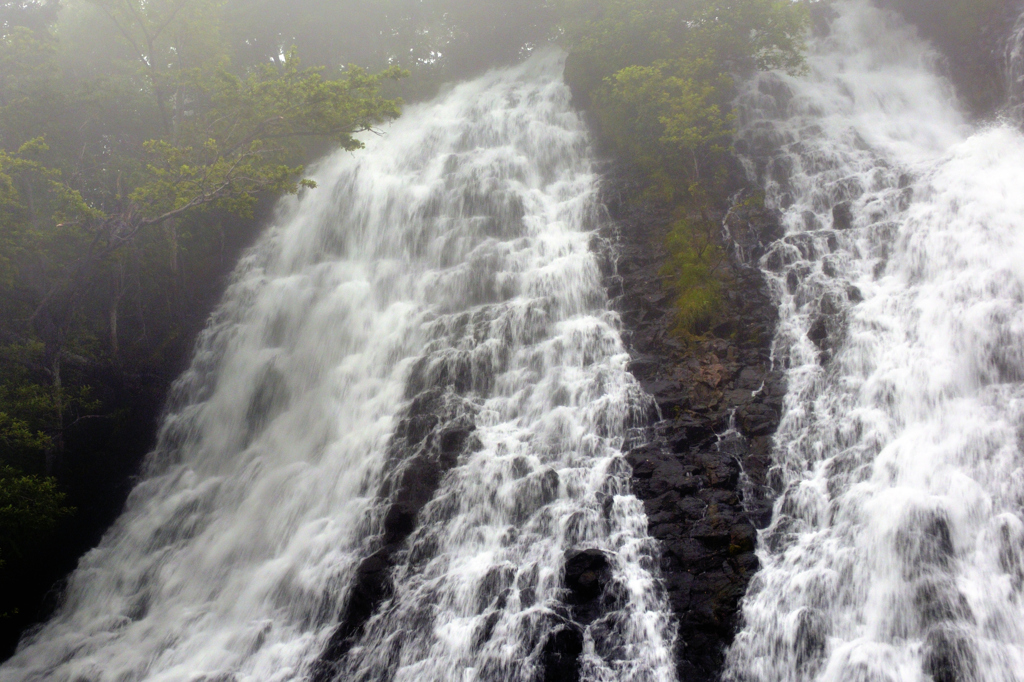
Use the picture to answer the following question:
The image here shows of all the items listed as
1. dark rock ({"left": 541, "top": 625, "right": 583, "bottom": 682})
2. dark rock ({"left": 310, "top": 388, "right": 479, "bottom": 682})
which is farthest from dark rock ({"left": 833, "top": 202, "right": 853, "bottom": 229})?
dark rock ({"left": 541, "top": 625, "right": 583, "bottom": 682})

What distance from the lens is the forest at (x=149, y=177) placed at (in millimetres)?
14828

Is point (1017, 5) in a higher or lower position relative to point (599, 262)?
higher

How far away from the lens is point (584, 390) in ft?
43.3

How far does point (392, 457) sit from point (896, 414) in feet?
31.8

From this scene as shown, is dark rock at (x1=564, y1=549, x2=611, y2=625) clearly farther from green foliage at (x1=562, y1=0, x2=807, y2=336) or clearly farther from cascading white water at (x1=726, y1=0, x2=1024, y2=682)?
green foliage at (x1=562, y1=0, x2=807, y2=336)

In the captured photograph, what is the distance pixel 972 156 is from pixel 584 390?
11401 millimetres

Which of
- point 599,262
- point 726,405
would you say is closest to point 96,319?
point 599,262

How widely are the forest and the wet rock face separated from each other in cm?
72

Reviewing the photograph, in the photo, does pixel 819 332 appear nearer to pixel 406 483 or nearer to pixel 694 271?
pixel 694 271

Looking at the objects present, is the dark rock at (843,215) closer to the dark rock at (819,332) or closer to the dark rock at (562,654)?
the dark rock at (819,332)

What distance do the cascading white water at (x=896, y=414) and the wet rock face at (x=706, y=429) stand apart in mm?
367

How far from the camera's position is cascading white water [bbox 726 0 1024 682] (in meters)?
8.34

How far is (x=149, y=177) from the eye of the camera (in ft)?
66.2

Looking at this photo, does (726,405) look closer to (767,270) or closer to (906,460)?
(906,460)
